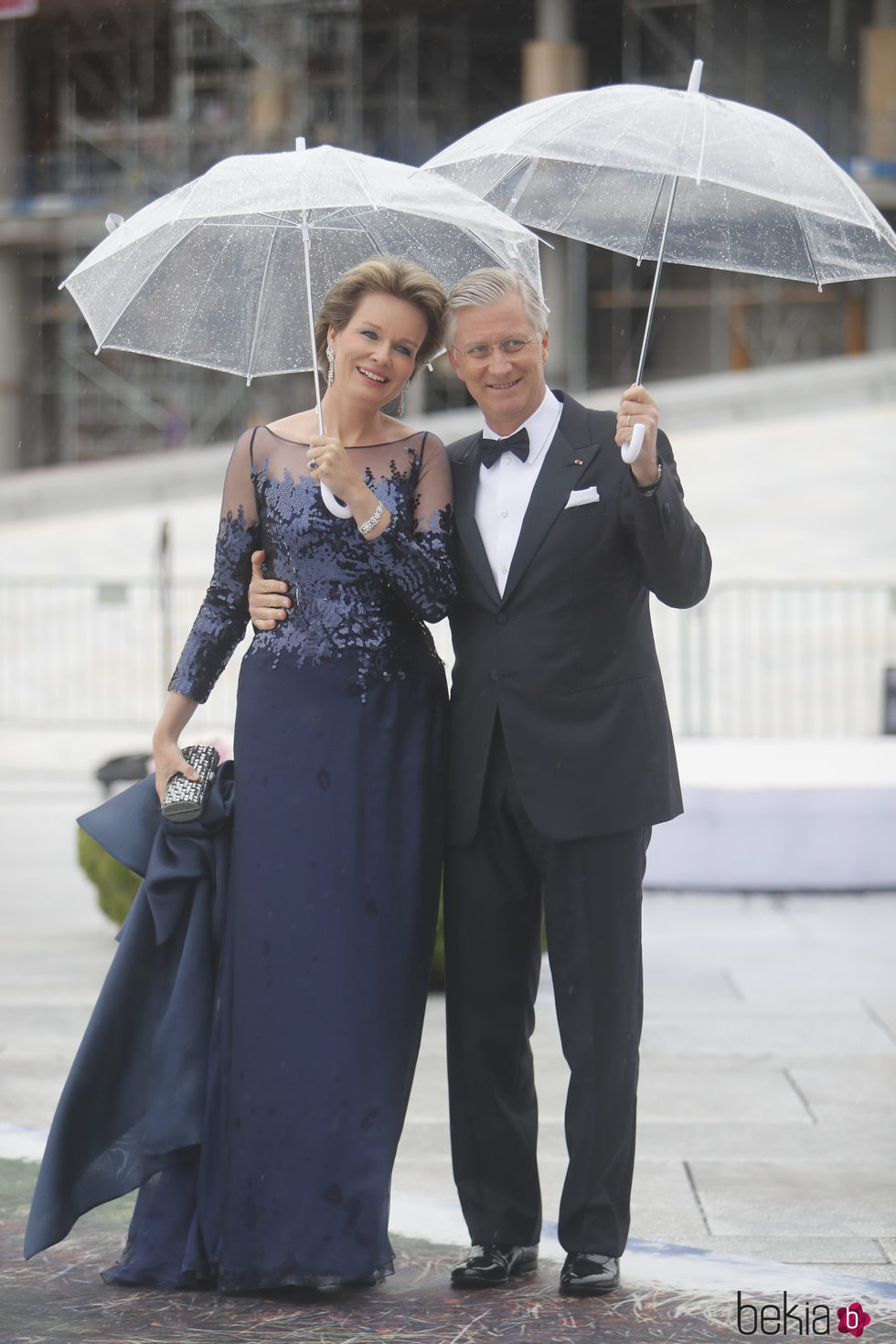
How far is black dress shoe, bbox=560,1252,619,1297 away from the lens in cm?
333

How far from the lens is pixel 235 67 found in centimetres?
3105

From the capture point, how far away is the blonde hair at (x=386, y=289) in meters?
3.36

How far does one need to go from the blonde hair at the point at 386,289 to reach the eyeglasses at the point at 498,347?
0.48ft

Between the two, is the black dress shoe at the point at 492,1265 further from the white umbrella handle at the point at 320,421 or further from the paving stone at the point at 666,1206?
the white umbrella handle at the point at 320,421

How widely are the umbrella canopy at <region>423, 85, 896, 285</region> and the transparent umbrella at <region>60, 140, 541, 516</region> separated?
14cm

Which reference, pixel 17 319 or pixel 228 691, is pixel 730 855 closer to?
pixel 228 691

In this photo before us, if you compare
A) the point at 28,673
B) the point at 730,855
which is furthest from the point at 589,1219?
the point at 28,673

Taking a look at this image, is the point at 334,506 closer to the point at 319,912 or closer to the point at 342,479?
the point at 342,479

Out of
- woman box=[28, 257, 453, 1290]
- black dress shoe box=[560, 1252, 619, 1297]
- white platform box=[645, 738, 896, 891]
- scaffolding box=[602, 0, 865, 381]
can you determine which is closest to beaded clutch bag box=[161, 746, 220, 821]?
woman box=[28, 257, 453, 1290]

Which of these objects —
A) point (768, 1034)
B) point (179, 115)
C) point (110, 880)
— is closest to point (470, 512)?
point (768, 1034)

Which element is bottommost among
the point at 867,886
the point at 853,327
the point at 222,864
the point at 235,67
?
the point at 867,886

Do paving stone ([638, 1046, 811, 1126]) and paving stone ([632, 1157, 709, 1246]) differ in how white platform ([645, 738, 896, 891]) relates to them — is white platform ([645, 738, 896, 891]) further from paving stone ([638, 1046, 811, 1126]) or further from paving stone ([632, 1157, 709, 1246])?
paving stone ([632, 1157, 709, 1246])

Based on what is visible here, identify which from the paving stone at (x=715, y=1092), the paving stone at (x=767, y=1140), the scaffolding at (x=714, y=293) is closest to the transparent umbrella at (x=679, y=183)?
the paving stone at (x=767, y=1140)

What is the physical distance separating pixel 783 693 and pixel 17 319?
21.0m
